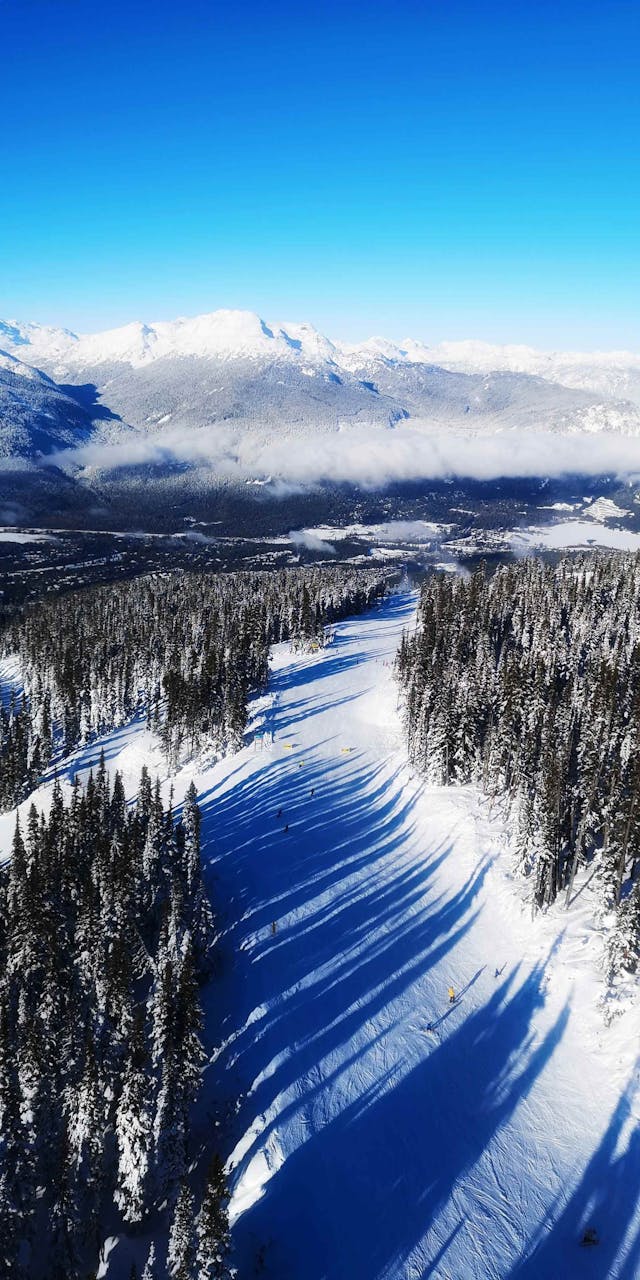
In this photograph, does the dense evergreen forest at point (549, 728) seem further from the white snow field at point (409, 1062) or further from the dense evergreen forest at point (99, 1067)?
the dense evergreen forest at point (99, 1067)

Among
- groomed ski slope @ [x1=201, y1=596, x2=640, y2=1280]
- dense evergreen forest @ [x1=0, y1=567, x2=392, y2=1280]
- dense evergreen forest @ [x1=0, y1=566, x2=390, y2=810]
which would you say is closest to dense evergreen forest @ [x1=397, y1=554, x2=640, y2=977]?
groomed ski slope @ [x1=201, y1=596, x2=640, y2=1280]

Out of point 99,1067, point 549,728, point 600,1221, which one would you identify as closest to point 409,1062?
point 600,1221

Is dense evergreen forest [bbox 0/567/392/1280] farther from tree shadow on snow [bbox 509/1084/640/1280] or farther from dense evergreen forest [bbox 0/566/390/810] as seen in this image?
dense evergreen forest [bbox 0/566/390/810]

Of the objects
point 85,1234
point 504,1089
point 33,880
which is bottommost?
point 85,1234

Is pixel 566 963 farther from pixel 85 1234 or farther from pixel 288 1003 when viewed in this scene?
pixel 85 1234

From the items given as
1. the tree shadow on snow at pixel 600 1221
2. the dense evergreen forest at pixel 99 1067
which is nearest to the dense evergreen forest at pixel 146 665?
the dense evergreen forest at pixel 99 1067

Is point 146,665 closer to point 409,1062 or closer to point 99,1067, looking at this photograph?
point 99,1067

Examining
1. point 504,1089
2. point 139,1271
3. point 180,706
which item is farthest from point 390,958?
point 180,706
